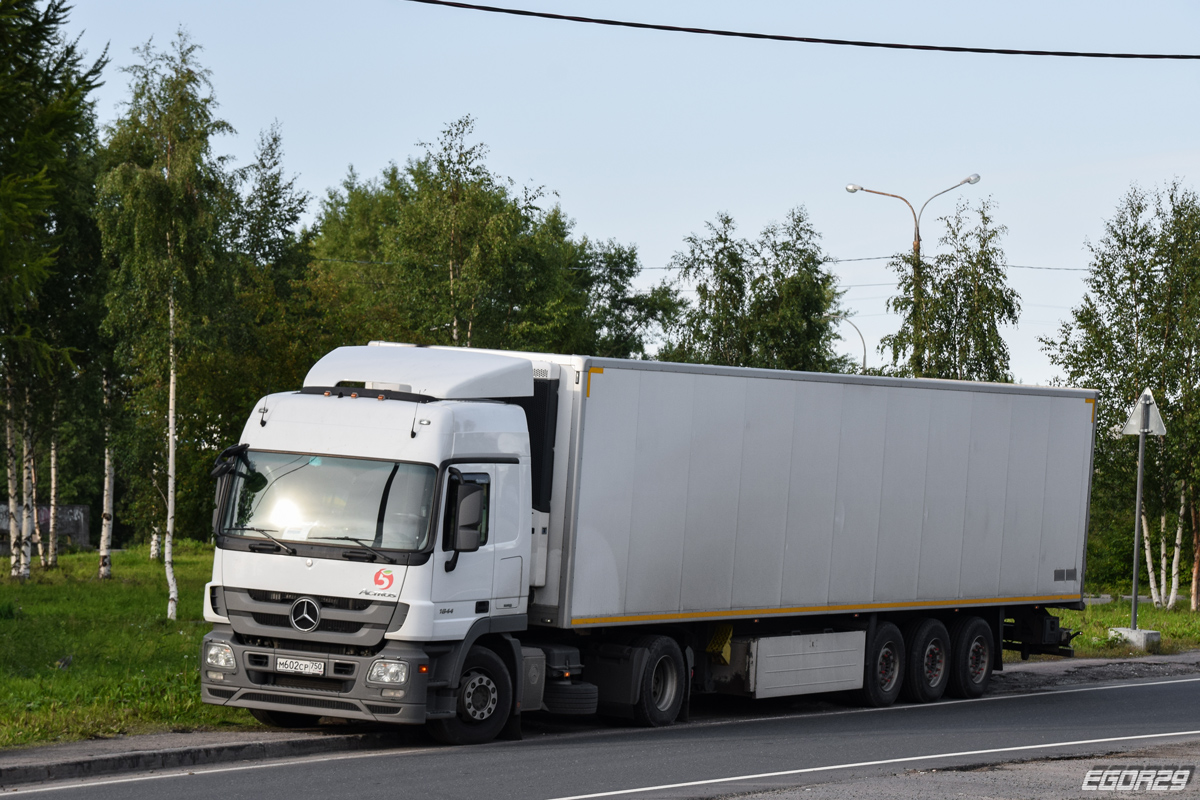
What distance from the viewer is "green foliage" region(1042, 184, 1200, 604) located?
32.0 metres

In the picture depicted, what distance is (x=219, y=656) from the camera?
12.1 meters

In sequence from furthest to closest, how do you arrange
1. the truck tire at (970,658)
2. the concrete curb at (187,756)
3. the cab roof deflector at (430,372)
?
1. the truck tire at (970,658)
2. the cab roof deflector at (430,372)
3. the concrete curb at (187,756)

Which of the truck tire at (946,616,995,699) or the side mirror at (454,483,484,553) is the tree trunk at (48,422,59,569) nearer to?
the truck tire at (946,616,995,699)

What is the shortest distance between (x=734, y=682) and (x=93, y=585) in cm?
2449

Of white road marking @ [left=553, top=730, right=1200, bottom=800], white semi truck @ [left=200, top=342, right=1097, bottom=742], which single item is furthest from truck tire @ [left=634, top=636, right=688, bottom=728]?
white road marking @ [left=553, top=730, right=1200, bottom=800]

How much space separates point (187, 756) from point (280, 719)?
1.81 m

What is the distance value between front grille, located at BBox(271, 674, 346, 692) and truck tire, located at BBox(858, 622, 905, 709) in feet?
22.2

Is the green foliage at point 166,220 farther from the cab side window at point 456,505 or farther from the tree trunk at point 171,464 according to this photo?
the cab side window at point 456,505

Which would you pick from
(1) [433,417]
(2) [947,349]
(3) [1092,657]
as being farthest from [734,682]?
(2) [947,349]

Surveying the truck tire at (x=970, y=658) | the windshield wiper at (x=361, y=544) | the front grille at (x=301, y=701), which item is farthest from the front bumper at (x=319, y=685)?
the truck tire at (x=970, y=658)

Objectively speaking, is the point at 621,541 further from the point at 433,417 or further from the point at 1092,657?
the point at 1092,657

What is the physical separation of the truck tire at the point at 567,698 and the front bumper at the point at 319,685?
192 centimetres

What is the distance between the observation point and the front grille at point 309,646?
11781 mm

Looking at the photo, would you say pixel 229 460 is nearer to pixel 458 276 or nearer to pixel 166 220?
pixel 166 220
